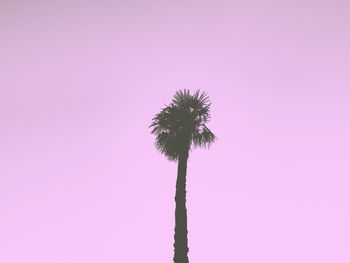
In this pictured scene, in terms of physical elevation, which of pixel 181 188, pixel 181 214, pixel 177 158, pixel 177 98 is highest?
pixel 177 98

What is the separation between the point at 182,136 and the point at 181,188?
342 centimetres

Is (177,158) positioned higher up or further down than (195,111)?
further down

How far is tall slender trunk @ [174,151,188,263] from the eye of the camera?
22.5 meters

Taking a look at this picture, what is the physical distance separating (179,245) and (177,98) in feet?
30.4

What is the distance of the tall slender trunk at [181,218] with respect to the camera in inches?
884

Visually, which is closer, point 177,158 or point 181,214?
point 181,214

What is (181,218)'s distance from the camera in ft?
76.2

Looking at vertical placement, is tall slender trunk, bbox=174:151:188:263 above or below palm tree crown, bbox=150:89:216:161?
below

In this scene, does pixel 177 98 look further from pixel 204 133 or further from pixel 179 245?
pixel 179 245

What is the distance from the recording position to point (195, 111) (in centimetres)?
2736

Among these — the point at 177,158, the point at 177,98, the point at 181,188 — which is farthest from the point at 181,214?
the point at 177,98

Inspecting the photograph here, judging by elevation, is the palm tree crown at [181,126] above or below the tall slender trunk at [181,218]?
above

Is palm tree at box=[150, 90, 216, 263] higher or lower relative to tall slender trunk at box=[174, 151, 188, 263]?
higher

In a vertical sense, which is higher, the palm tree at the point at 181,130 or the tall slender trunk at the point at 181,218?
the palm tree at the point at 181,130
